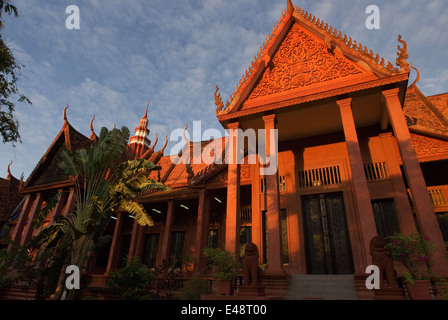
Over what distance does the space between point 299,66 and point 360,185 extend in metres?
4.73

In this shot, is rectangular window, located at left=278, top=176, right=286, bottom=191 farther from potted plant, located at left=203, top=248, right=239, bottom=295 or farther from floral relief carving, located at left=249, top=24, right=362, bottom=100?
potted plant, located at left=203, top=248, right=239, bottom=295

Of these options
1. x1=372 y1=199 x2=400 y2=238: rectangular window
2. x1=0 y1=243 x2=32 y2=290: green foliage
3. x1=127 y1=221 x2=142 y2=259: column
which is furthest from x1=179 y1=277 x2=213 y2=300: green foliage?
x1=127 y1=221 x2=142 y2=259: column

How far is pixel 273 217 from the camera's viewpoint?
7.79 meters

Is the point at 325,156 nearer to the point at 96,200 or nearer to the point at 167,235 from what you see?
the point at 167,235

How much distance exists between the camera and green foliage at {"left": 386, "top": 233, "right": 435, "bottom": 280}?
17.7 feet

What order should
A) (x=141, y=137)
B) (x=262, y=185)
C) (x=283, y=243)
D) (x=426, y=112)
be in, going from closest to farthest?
(x=283, y=243)
(x=426, y=112)
(x=262, y=185)
(x=141, y=137)

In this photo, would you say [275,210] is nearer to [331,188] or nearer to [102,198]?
[331,188]

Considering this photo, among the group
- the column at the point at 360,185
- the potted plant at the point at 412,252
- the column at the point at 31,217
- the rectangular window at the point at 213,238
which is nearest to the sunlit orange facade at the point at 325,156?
the column at the point at 360,185

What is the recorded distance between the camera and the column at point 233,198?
7.86m

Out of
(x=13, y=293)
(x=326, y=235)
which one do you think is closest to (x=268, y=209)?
(x=326, y=235)

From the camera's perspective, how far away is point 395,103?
25.5 ft

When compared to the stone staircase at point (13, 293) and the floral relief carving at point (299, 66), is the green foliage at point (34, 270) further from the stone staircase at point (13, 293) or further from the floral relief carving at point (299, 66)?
the floral relief carving at point (299, 66)

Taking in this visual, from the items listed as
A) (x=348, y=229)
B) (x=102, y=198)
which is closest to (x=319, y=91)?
(x=348, y=229)

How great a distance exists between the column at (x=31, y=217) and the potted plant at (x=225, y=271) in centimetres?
1222
